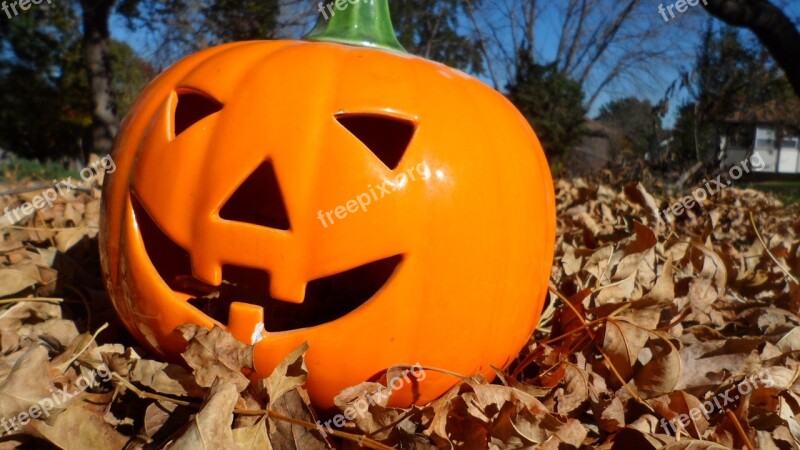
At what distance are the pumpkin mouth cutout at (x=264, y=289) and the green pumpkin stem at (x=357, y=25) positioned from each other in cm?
51

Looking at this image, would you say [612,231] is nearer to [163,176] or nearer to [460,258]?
[460,258]

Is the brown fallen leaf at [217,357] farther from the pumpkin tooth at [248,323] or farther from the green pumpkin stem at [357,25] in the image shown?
the green pumpkin stem at [357,25]

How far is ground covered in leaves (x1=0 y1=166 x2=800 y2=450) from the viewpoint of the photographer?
944 millimetres

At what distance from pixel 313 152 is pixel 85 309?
834 mm

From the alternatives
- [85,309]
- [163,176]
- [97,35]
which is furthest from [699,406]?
[97,35]

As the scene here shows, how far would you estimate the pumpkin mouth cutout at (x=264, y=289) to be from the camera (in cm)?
119

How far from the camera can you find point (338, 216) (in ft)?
3.44

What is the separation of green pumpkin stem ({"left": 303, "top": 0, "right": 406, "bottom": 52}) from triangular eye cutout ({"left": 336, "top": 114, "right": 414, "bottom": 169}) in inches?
7.8
